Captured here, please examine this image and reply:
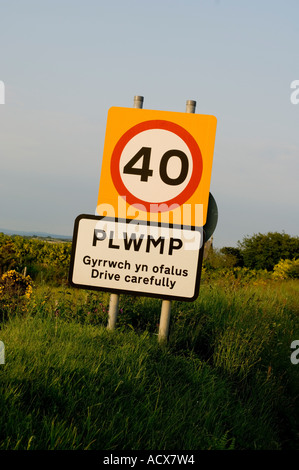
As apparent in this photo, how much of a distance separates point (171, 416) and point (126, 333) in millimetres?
1789

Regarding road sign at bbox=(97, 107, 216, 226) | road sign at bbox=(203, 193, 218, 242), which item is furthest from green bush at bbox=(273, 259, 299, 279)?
road sign at bbox=(97, 107, 216, 226)

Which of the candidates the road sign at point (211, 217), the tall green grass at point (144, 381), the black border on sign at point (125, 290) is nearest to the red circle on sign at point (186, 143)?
the black border on sign at point (125, 290)

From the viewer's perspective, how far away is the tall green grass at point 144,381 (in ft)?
11.0

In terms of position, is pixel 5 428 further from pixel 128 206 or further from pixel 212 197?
pixel 212 197

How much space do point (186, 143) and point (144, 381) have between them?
254 cm

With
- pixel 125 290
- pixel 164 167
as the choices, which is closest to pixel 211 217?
pixel 164 167

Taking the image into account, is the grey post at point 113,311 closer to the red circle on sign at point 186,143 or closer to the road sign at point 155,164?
the road sign at point 155,164

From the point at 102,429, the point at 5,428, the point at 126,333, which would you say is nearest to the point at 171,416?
the point at 102,429

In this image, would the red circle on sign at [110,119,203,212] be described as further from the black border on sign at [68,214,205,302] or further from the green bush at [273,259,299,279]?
the green bush at [273,259,299,279]

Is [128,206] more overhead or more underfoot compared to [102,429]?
more overhead

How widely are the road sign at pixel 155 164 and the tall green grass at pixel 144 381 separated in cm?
133

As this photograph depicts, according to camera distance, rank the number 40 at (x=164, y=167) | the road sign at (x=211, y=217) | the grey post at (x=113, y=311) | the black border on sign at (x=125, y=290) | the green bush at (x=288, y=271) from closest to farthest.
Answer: the black border on sign at (x=125, y=290), the number 40 at (x=164, y=167), the grey post at (x=113, y=311), the road sign at (x=211, y=217), the green bush at (x=288, y=271)
